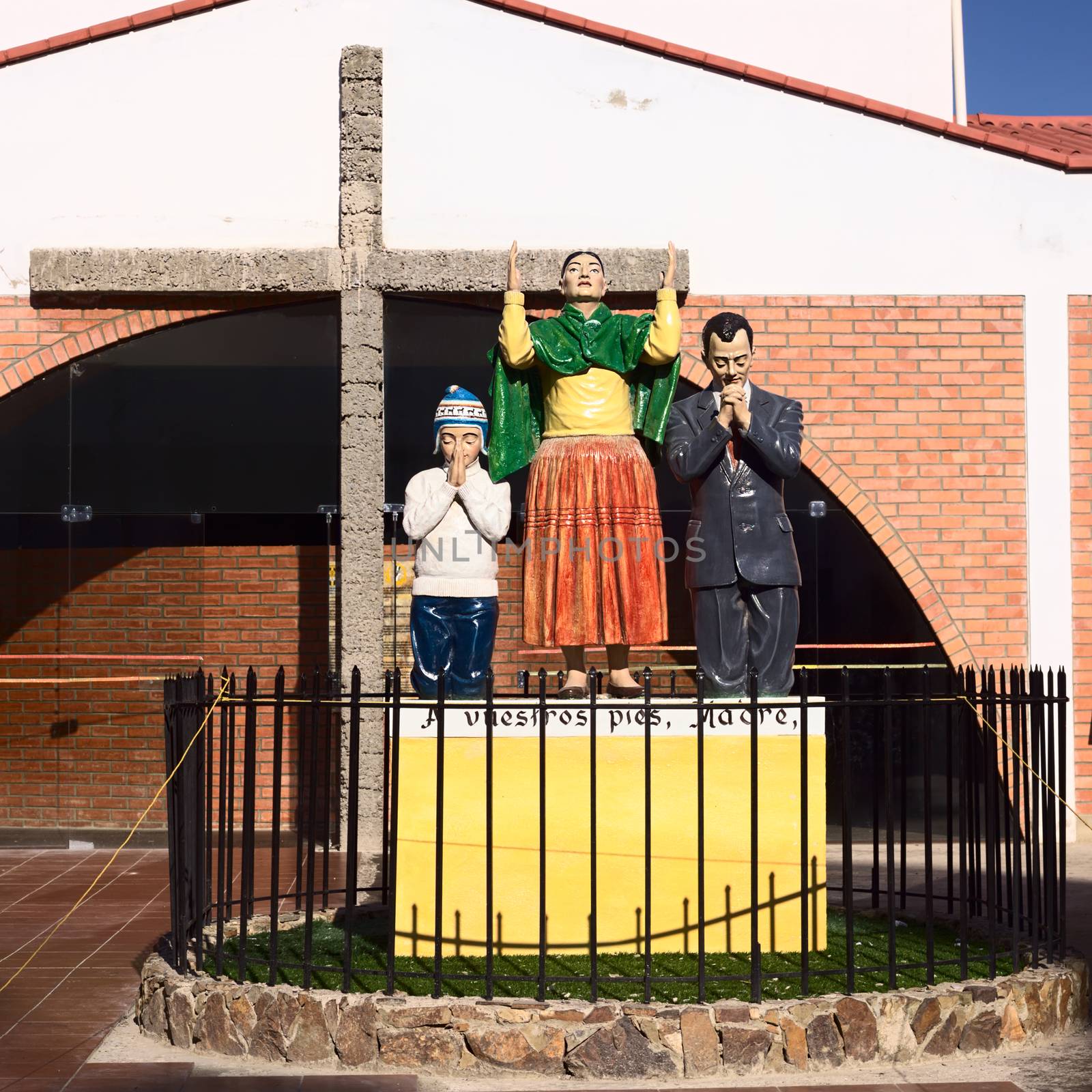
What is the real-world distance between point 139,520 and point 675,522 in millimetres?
3950

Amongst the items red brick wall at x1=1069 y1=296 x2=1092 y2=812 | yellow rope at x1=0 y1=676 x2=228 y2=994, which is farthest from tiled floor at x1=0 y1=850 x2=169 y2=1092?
red brick wall at x1=1069 y1=296 x2=1092 y2=812

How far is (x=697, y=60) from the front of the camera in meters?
10.1

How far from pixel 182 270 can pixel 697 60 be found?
12.3 feet

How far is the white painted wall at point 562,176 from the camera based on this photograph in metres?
10.1

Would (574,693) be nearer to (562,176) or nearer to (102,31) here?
(562,176)

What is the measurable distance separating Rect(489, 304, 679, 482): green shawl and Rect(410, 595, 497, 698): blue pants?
0.60 m

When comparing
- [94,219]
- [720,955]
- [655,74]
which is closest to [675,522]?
[655,74]

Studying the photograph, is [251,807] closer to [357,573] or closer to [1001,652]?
[357,573]

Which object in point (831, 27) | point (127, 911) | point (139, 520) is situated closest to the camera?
point (127, 911)

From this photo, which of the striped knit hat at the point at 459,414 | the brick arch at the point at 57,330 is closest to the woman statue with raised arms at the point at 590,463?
the striped knit hat at the point at 459,414

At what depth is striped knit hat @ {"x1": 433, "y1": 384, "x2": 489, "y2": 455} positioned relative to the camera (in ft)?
21.0

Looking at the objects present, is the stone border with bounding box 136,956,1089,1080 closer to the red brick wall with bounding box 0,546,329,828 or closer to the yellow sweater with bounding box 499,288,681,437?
the yellow sweater with bounding box 499,288,681,437

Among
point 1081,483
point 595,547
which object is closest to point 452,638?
point 595,547

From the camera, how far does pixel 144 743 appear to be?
1118cm
